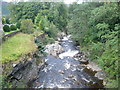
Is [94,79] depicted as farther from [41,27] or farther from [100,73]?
[41,27]

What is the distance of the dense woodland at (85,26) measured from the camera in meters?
7.34

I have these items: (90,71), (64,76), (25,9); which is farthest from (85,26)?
(25,9)

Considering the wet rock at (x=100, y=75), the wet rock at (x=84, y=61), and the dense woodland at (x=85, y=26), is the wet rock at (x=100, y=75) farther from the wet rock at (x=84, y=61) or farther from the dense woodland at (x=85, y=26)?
the wet rock at (x=84, y=61)

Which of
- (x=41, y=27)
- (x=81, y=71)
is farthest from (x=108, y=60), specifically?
(x=41, y=27)

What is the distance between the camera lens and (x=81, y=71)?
11703mm

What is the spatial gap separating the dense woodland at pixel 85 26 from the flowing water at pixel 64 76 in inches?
65.1

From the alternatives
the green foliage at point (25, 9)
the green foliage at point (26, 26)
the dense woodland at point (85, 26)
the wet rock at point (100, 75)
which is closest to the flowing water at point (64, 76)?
the wet rock at point (100, 75)

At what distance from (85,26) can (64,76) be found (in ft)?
25.3

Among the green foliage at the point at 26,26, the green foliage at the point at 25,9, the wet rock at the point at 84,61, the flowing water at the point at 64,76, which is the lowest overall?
the wet rock at the point at 84,61

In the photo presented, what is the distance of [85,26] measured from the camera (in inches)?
600

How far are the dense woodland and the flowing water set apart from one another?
165 centimetres

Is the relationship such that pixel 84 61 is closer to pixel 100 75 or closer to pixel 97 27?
pixel 100 75

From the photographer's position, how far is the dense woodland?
7341mm

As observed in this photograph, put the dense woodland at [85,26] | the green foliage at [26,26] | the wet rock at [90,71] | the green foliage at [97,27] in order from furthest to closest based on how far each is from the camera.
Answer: the green foliage at [26,26] → the wet rock at [90,71] → the green foliage at [97,27] → the dense woodland at [85,26]
